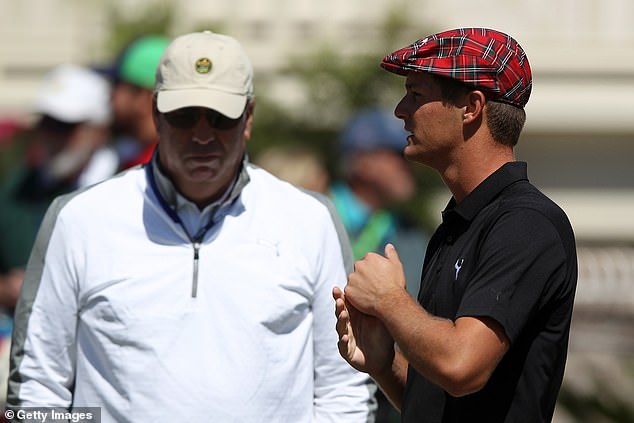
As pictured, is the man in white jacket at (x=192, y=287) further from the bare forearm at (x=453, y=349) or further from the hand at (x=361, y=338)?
the bare forearm at (x=453, y=349)

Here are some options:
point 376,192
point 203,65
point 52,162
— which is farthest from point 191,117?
point 52,162

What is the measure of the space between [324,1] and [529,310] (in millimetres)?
7212

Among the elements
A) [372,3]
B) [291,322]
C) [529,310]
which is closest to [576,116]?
[372,3]

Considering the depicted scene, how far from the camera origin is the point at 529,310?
2756 millimetres

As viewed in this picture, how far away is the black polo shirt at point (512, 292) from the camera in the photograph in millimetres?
2760

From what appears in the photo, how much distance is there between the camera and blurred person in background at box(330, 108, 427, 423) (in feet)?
18.4

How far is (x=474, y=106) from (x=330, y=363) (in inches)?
45.5

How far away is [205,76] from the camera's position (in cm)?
388

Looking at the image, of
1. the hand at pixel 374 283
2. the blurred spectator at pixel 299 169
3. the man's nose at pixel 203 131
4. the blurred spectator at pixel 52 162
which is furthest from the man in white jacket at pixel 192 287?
the blurred spectator at pixel 299 169

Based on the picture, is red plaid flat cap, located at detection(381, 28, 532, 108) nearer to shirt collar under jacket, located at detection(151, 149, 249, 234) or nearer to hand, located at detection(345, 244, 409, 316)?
hand, located at detection(345, 244, 409, 316)

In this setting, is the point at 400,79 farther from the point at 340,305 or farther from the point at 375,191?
the point at 340,305

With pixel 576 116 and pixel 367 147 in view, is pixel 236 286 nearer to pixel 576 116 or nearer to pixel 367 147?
pixel 367 147

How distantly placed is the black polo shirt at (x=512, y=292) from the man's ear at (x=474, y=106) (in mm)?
135

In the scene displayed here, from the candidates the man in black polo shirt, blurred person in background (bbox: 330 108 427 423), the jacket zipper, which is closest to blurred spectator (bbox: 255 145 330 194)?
blurred person in background (bbox: 330 108 427 423)
